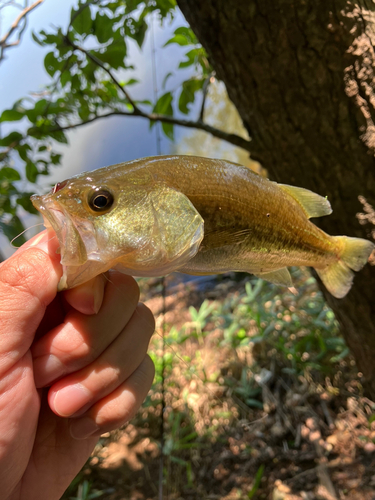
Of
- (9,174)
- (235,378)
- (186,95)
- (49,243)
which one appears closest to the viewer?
(49,243)

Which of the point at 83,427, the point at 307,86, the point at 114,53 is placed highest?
the point at 114,53

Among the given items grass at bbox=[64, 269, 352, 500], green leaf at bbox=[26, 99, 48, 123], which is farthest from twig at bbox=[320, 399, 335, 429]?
green leaf at bbox=[26, 99, 48, 123]

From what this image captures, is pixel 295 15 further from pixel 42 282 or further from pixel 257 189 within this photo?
pixel 42 282

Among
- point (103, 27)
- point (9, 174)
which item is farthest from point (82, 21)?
point (9, 174)

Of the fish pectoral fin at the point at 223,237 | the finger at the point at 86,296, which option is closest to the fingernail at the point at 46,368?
the finger at the point at 86,296

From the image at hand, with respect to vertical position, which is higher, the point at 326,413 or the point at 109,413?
the point at 109,413

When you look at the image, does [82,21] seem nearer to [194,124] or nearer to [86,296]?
[194,124]

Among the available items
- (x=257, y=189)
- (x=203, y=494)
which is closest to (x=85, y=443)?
(x=257, y=189)
